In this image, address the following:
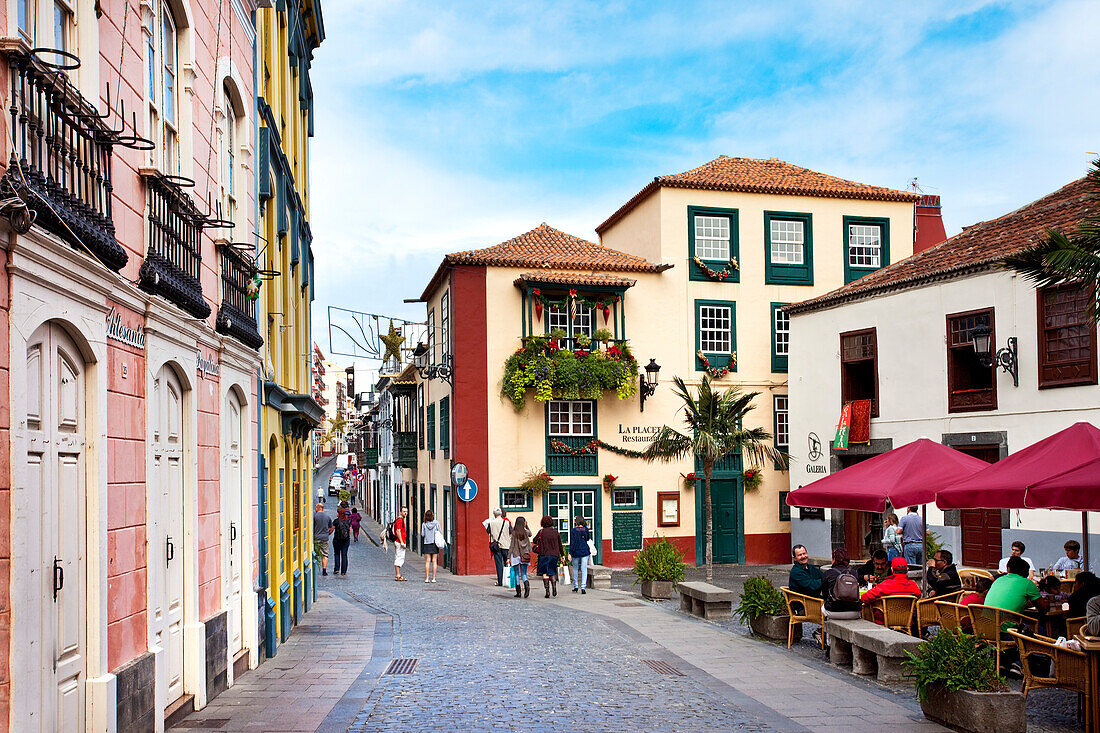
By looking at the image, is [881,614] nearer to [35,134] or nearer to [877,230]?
[35,134]

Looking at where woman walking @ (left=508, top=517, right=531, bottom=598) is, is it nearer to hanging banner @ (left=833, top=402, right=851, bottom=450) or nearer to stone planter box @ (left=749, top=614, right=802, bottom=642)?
stone planter box @ (left=749, top=614, right=802, bottom=642)

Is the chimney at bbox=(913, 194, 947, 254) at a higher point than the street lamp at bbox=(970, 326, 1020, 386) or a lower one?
higher

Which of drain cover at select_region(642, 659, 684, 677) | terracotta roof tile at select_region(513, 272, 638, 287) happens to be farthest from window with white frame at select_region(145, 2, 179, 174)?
terracotta roof tile at select_region(513, 272, 638, 287)

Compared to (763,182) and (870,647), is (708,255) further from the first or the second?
(870,647)

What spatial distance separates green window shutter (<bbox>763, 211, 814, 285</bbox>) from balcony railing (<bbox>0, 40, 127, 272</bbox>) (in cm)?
2619

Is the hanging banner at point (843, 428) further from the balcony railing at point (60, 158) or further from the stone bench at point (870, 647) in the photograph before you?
the balcony railing at point (60, 158)

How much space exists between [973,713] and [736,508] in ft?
74.1

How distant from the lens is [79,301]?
6.61 m

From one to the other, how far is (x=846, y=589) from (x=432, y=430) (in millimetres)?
22553

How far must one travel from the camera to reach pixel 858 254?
32438 millimetres

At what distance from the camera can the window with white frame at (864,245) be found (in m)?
32.4

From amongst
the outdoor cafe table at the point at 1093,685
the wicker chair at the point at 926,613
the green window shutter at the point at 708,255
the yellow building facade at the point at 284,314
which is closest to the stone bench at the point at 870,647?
the wicker chair at the point at 926,613

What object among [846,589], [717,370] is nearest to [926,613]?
[846,589]

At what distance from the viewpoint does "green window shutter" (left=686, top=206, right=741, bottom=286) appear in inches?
1223
